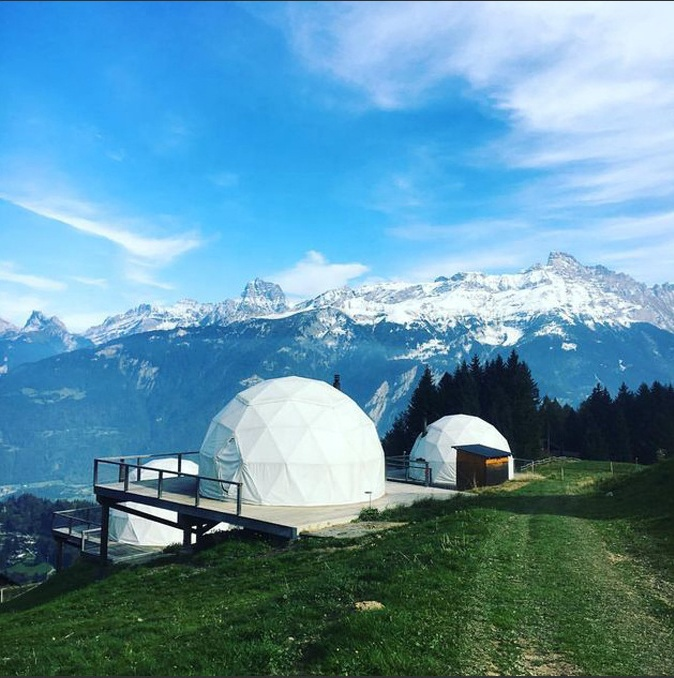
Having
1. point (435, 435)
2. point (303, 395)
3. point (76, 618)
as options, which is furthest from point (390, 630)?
point (435, 435)

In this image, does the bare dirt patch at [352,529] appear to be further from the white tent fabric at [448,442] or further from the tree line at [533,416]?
the tree line at [533,416]

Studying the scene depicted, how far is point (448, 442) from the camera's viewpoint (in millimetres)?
45906

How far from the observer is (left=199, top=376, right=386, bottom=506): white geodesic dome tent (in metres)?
26.1

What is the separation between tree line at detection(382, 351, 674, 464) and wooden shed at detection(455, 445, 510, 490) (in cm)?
3241

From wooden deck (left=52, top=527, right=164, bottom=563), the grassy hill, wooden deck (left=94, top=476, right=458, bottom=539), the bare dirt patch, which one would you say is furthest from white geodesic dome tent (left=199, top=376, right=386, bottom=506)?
wooden deck (left=52, top=527, right=164, bottom=563)

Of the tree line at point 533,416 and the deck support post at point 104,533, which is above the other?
the tree line at point 533,416

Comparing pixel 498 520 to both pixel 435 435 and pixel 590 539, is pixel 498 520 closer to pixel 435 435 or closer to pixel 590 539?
pixel 590 539

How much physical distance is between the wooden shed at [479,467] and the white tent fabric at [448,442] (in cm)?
324

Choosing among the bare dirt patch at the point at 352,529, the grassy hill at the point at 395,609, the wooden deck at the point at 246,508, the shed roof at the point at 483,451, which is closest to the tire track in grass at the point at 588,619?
the grassy hill at the point at 395,609

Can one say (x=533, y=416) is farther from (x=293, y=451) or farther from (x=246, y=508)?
(x=246, y=508)

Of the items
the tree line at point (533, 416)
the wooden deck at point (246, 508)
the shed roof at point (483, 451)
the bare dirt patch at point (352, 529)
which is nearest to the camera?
the bare dirt patch at point (352, 529)

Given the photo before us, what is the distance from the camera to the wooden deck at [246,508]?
21.1 m

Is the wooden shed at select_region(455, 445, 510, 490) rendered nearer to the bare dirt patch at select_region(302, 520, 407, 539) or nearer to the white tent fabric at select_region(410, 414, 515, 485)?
the white tent fabric at select_region(410, 414, 515, 485)

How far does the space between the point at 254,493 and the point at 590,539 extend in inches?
582
